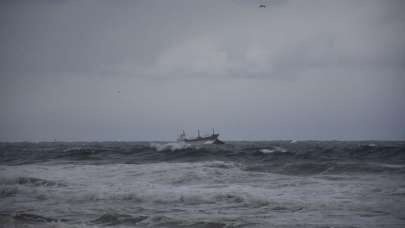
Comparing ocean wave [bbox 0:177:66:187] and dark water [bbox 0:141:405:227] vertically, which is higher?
ocean wave [bbox 0:177:66:187]

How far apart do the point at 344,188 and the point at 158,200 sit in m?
6.63

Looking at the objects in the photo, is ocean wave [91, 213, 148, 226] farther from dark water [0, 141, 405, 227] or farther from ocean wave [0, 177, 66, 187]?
ocean wave [0, 177, 66, 187]

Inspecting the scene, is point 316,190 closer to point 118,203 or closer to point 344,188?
point 344,188

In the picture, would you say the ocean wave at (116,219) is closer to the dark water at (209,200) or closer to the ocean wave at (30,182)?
the dark water at (209,200)

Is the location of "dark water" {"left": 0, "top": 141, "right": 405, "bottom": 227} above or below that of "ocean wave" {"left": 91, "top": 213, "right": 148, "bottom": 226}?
below

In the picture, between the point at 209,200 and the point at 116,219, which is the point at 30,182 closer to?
the point at 209,200

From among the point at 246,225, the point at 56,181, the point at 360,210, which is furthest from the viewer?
the point at 56,181

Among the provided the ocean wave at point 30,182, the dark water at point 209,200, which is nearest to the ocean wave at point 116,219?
the dark water at point 209,200

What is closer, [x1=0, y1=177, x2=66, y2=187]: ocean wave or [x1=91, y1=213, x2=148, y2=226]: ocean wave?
[x1=91, y1=213, x2=148, y2=226]: ocean wave

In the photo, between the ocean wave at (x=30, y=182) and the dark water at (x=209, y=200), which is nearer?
the dark water at (x=209, y=200)

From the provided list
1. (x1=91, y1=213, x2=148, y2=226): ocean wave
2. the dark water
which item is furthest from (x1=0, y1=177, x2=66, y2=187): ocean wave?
(x1=91, y1=213, x2=148, y2=226): ocean wave

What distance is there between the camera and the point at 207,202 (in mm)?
11820

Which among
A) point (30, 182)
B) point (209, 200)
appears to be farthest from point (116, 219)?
point (30, 182)

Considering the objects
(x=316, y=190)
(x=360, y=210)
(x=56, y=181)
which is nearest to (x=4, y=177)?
(x=56, y=181)
